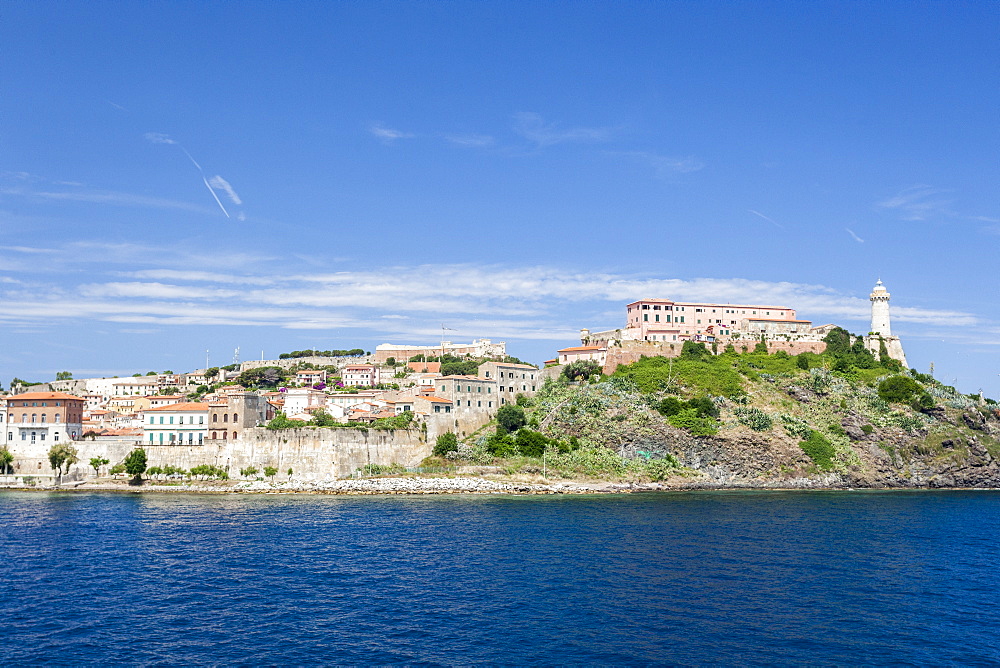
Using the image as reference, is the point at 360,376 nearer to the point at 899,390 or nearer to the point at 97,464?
the point at 97,464

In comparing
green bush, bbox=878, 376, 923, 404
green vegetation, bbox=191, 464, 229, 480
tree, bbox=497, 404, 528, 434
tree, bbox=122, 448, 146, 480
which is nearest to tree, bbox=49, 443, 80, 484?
tree, bbox=122, 448, 146, 480

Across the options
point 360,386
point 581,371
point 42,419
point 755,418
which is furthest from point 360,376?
point 755,418

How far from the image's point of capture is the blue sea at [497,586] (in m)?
25.0

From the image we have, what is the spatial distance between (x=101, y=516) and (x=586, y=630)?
38585 mm

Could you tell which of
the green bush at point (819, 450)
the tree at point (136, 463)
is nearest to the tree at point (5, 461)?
the tree at point (136, 463)

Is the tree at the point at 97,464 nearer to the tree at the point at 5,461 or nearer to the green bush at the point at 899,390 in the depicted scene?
the tree at the point at 5,461

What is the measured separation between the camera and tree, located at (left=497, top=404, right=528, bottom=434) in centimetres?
7488

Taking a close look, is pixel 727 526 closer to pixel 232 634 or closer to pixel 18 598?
pixel 232 634

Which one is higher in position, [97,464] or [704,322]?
[704,322]

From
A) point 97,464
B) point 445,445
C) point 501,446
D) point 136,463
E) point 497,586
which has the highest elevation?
point 445,445

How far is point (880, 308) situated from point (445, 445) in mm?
62036

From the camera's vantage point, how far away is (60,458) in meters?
70.6

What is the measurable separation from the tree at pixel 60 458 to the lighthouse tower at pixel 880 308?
9026cm

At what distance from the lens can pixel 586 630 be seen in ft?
87.9
